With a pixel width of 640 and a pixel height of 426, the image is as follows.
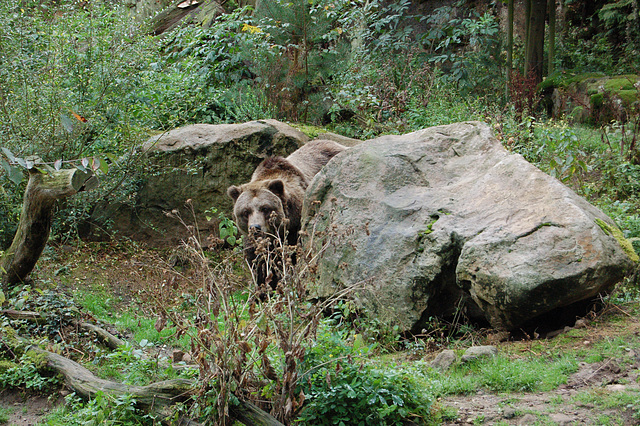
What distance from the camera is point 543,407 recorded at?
3.88 meters

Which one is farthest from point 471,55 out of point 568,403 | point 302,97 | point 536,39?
point 568,403

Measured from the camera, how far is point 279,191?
25.8ft

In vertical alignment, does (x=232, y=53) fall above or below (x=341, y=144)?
above

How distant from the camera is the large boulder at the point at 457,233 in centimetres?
482

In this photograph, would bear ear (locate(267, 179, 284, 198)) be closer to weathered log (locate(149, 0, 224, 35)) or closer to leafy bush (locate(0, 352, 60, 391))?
leafy bush (locate(0, 352, 60, 391))

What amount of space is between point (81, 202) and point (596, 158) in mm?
7884

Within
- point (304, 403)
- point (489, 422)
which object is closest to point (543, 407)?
point (489, 422)

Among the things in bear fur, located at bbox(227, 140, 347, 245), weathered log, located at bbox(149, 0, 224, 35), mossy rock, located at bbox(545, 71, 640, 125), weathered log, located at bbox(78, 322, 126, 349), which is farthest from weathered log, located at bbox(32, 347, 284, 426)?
weathered log, located at bbox(149, 0, 224, 35)

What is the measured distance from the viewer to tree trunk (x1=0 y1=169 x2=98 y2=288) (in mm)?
5426

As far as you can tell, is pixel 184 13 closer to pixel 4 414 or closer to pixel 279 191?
pixel 279 191

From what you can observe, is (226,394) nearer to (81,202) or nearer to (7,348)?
(7,348)

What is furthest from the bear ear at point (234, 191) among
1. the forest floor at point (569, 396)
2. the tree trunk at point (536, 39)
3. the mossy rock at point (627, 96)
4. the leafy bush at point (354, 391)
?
the tree trunk at point (536, 39)

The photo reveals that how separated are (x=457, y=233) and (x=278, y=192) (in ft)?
10.0

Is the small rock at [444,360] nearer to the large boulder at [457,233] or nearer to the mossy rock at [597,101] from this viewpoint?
the large boulder at [457,233]
